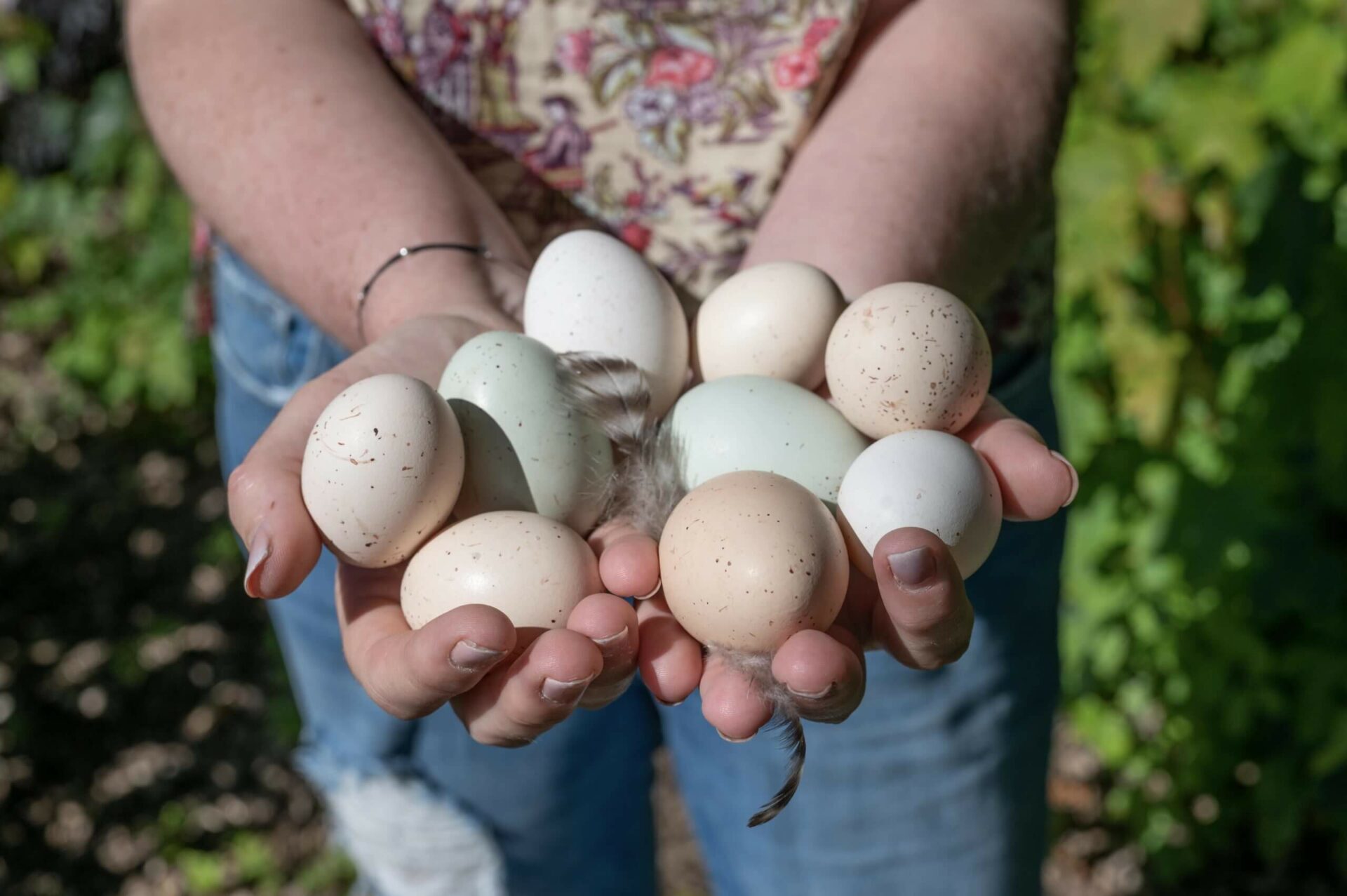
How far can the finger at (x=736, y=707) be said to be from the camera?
102cm

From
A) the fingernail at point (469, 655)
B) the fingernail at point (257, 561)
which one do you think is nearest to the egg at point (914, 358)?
the fingernail at point (469, 655)

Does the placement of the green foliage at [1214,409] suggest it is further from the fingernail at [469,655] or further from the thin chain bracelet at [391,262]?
the fingernail at [469,655]

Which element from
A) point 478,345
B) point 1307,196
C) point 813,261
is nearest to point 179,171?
point 478,345

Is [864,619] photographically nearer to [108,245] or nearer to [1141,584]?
[1141,584]

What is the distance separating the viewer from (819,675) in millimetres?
993

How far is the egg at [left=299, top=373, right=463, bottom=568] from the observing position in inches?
44.1

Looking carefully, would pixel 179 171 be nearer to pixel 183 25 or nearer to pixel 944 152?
pixel 183 25

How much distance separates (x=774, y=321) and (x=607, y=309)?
7.5 inches

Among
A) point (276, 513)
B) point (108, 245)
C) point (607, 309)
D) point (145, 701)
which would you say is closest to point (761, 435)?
point (607, 309)

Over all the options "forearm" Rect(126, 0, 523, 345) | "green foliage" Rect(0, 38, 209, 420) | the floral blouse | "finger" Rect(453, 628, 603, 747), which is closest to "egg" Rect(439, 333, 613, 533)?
"forearm" Rect(126, 0, 523, 345)

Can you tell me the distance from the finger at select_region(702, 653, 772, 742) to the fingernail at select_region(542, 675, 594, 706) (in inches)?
4.7

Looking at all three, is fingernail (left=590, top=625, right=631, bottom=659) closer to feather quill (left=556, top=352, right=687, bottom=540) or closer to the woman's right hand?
the woman's right hand

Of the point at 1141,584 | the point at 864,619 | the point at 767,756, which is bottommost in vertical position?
the point at 1141,584

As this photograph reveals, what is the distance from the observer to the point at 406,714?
104 centimetres
